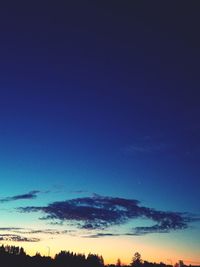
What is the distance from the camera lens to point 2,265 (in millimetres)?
192250
